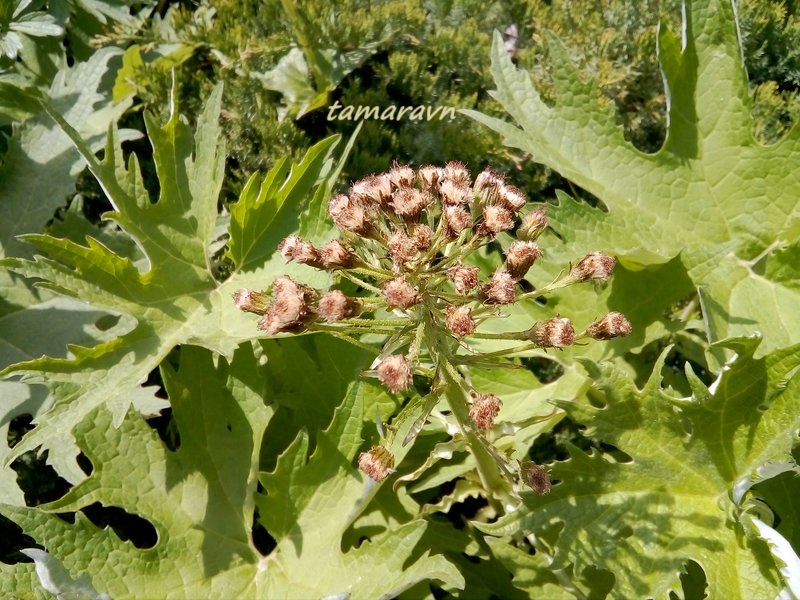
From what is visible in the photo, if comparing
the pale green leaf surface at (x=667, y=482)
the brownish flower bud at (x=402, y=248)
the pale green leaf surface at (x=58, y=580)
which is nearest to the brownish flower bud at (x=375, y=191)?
the brownish flower bud at (x=402, y=248)

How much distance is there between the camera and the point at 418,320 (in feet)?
3.75

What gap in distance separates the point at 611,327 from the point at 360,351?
584 millimetres

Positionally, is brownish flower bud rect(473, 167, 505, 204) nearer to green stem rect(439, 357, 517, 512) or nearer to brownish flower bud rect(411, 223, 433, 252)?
brownish flower bud rect(411, 223, 433, 252)

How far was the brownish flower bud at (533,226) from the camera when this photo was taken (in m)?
1.19

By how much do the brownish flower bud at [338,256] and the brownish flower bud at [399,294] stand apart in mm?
85

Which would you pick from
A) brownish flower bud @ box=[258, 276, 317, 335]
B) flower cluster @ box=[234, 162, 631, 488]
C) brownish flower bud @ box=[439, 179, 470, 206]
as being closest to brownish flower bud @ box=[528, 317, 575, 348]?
flower cluster @ box=[234, 162, 631, 488]

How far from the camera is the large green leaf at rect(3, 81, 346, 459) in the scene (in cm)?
135

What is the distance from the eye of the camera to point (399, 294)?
1029 mm

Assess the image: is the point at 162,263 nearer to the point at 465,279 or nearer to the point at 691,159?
the point at 465,279

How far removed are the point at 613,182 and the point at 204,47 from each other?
119 cm

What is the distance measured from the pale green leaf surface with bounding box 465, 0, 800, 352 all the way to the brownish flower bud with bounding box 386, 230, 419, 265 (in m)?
0.55

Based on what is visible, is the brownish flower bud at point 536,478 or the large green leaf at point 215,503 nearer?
the brownish flower bud at point 536,478

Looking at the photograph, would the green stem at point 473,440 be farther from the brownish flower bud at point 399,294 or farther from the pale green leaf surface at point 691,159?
the pale green leaf surface at point 691,159

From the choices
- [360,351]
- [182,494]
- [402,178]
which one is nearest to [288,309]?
[402,178]
